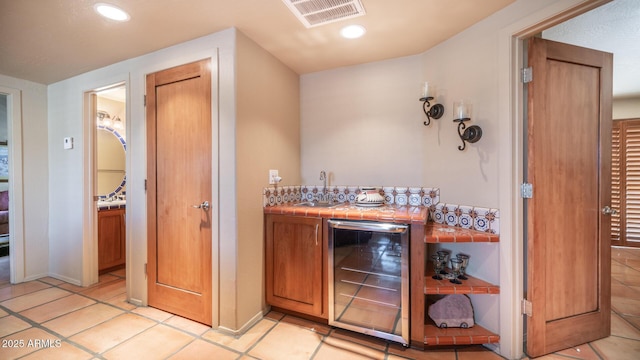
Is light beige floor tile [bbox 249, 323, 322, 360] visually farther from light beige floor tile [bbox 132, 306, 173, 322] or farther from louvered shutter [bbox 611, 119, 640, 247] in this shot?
louvered shutter [bbox 611, 119, 640, 247]

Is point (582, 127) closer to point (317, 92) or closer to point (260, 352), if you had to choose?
point (317, 92)

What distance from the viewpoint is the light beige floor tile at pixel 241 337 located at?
1.78 m

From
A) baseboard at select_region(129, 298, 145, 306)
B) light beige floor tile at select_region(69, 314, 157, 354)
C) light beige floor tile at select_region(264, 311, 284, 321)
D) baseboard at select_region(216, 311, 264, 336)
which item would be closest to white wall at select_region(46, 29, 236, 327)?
baseboard at select_region(129, 298, 145, 306)

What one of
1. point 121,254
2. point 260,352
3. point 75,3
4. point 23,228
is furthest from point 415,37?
point 23,228

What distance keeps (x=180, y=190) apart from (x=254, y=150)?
0.72 m

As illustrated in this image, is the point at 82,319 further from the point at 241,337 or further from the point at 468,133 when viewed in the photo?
the point at 468,133

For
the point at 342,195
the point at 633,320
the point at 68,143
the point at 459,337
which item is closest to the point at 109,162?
the point at 68,143

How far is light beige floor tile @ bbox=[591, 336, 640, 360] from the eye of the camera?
1.63 m

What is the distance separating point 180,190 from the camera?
211 centimetres

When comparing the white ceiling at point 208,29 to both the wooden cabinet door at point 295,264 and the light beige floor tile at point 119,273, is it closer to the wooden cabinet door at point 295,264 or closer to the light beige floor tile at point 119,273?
the wooden cabinet door at point 295,264

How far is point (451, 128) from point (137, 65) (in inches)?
112

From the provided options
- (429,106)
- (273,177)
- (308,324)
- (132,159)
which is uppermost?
(429,106)

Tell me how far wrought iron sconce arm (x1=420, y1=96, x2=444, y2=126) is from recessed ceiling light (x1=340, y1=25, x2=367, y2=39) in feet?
2.37

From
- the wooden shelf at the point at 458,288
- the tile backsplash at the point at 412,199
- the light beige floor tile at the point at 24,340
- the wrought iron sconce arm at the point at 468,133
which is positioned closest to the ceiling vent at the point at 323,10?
the wrought iron sconce arm at the point at 468,133
